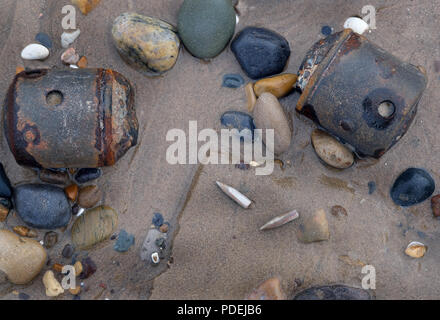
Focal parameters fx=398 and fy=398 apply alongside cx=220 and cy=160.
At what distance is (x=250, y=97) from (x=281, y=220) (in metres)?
0.99

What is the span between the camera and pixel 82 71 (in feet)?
9.14

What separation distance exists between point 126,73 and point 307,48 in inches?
57.6

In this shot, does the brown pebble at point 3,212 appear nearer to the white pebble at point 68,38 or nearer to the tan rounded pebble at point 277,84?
the white pebble at point 68,38

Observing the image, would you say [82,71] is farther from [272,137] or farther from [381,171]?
[381,171]

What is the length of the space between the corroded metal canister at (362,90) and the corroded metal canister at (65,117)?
1372 mm

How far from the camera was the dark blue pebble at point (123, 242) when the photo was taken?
301cm

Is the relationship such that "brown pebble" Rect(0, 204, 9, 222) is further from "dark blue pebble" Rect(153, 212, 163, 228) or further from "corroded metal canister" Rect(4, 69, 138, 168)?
"dark blue pebble" Rect(153, 212, 163, 228)

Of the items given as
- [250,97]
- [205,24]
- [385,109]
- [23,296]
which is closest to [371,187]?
[385,109]

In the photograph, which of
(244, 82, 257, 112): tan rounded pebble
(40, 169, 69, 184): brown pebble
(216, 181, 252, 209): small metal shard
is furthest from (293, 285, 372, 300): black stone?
(40, 169, 69, 184): brown pebble

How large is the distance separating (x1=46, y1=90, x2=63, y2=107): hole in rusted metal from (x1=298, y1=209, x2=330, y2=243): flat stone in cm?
190

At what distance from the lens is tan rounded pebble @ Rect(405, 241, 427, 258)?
2954mm

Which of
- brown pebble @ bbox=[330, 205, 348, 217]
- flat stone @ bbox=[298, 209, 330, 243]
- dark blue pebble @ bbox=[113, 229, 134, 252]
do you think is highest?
brown pebble @ bbox=[330, 205, 348, 217]

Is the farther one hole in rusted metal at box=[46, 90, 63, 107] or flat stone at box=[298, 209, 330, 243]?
flat stone at box=[298, 209, 330, 243]
